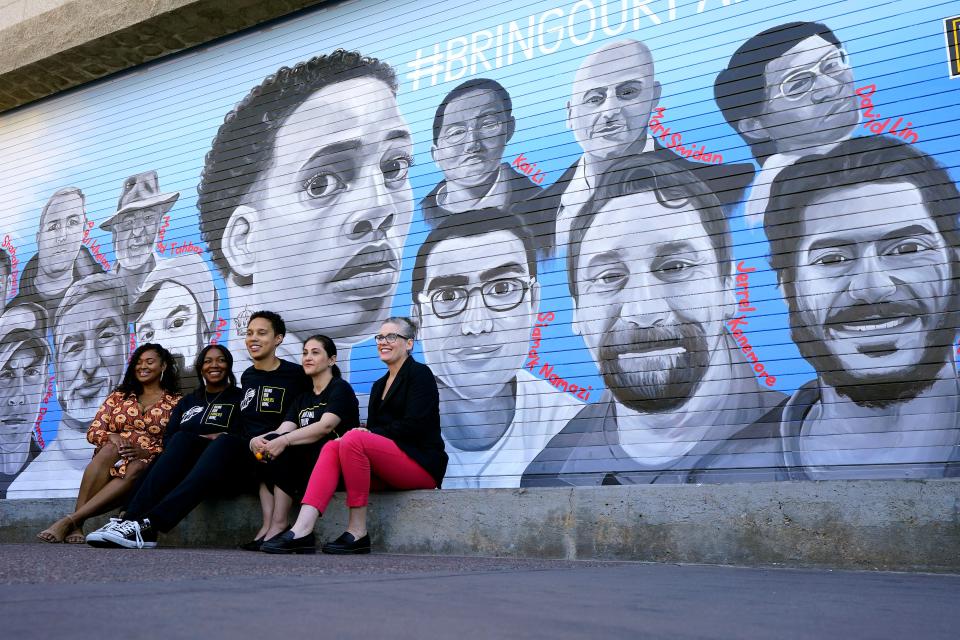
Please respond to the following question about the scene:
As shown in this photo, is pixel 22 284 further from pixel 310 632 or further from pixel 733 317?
pixel 310 632

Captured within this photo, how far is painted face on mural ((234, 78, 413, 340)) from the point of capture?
6254 millimetres

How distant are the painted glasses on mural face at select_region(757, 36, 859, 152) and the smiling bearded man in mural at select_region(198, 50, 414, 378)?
245cm

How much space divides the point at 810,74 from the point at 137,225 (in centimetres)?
534

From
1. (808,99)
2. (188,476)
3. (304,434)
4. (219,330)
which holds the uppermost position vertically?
(808,99)

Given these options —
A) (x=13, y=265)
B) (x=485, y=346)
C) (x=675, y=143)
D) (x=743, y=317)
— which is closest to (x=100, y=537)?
(x=485, y=346)

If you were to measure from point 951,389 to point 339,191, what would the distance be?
4117mm

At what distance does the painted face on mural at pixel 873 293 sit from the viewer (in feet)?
14.7

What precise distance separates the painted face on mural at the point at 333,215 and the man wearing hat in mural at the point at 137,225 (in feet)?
2.87

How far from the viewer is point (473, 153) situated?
6.01 meters

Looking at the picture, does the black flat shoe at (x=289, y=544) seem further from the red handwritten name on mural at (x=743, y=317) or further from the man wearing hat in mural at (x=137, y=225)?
the man wearing hat in mural at (x=137, y=225)

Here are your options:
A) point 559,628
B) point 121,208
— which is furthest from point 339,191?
point 559,628

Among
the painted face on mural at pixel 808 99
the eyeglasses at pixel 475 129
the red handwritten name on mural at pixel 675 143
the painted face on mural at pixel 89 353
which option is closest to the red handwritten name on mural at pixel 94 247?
the painted face on mural at pixel 89 353

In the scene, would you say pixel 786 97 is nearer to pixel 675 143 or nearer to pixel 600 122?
pixel 675 143

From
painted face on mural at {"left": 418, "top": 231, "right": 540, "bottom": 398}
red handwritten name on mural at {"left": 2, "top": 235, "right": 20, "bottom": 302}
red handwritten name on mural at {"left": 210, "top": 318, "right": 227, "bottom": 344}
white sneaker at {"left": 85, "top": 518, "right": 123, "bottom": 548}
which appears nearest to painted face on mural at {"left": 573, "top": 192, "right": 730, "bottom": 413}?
painted face on mural at {"left": 418, "top": 231, "right": 540, "bottom": 398}
